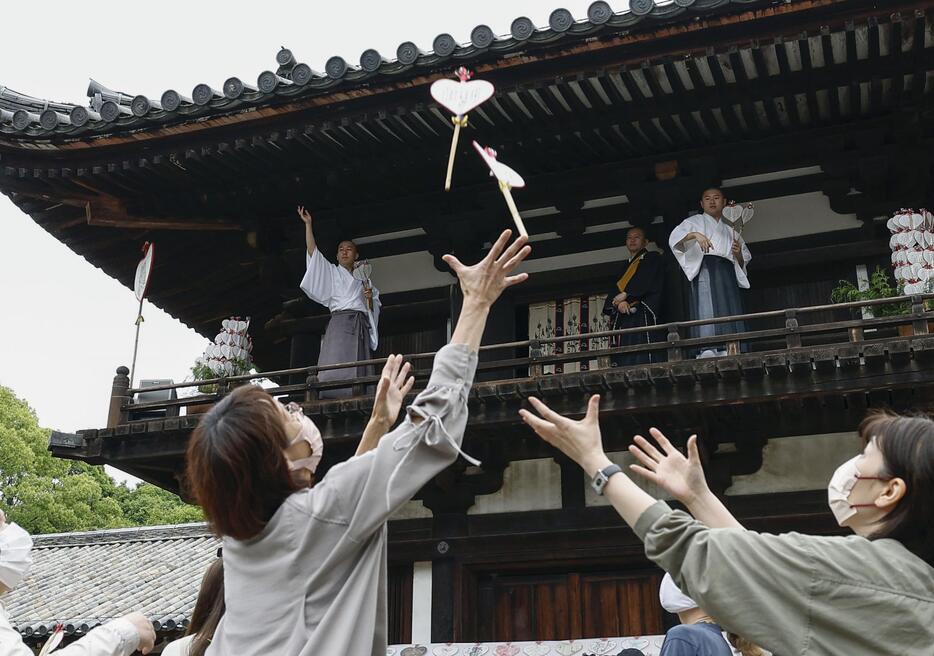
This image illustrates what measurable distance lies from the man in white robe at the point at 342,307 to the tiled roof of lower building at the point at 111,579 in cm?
368

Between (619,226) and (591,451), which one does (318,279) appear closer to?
(619,226)

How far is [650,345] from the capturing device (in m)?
8.16

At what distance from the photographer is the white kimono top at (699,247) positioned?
880 centimetres

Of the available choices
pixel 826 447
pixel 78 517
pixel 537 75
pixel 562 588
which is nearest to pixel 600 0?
pixel 537 75

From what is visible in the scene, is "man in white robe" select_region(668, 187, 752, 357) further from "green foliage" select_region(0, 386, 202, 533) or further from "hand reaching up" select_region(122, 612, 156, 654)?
"green foliage" select_region(0, 386, 202, 533)

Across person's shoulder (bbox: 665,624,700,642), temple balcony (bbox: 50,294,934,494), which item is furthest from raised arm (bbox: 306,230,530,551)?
temple balcony (bbox: 50,294,934,494)

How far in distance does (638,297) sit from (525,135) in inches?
70.8

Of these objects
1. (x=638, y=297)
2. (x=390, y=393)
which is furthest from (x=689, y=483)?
(x=638, y=297)

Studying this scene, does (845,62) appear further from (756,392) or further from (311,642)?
(311,642)

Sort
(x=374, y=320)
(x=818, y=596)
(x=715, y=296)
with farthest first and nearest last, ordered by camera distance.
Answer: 1. (x=374, y=320)
2. (x=715, y=296)
3. (x=818, y=596)

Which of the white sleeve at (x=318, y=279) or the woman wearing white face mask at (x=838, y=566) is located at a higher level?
the white sleeve at (x=318, y=279)

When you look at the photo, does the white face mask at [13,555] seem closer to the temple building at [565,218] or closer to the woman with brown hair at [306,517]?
the woman with brown hair at [306,517]

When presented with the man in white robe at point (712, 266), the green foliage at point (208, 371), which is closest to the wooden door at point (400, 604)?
the green foliage at point (208, 371)

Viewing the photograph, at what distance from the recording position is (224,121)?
360 inches
